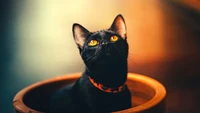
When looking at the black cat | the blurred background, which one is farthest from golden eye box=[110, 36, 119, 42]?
the blurred background

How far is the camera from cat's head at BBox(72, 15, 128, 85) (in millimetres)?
513

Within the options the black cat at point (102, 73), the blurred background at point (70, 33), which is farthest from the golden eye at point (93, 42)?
the blurred background at point (70, 33)

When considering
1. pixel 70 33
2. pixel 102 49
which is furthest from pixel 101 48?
pixel 70 33

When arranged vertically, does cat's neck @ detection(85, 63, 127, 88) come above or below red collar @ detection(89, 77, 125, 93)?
above

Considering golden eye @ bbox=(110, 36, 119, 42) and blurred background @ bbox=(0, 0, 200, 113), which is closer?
golden eye @ bbox=(110, 36, 119, 42)

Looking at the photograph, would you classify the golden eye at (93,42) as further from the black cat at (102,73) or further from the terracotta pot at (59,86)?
the terracotta pot at (59,86)

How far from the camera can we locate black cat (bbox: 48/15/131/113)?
0.52 metres

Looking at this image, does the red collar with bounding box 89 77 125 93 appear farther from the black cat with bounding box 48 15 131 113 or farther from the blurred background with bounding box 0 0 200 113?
the blurred background with bounding box 0 0 200 113

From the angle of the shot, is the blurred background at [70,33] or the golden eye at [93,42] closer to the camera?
the golden eye at [93,42]

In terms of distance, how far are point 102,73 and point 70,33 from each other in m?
0.17

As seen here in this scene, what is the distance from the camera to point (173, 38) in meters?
0.73

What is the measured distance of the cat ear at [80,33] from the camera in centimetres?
55

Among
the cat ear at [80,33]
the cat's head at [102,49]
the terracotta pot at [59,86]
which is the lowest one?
the terracotta pot at [59,86]

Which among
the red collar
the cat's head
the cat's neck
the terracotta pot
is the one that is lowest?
the terracotta pot
